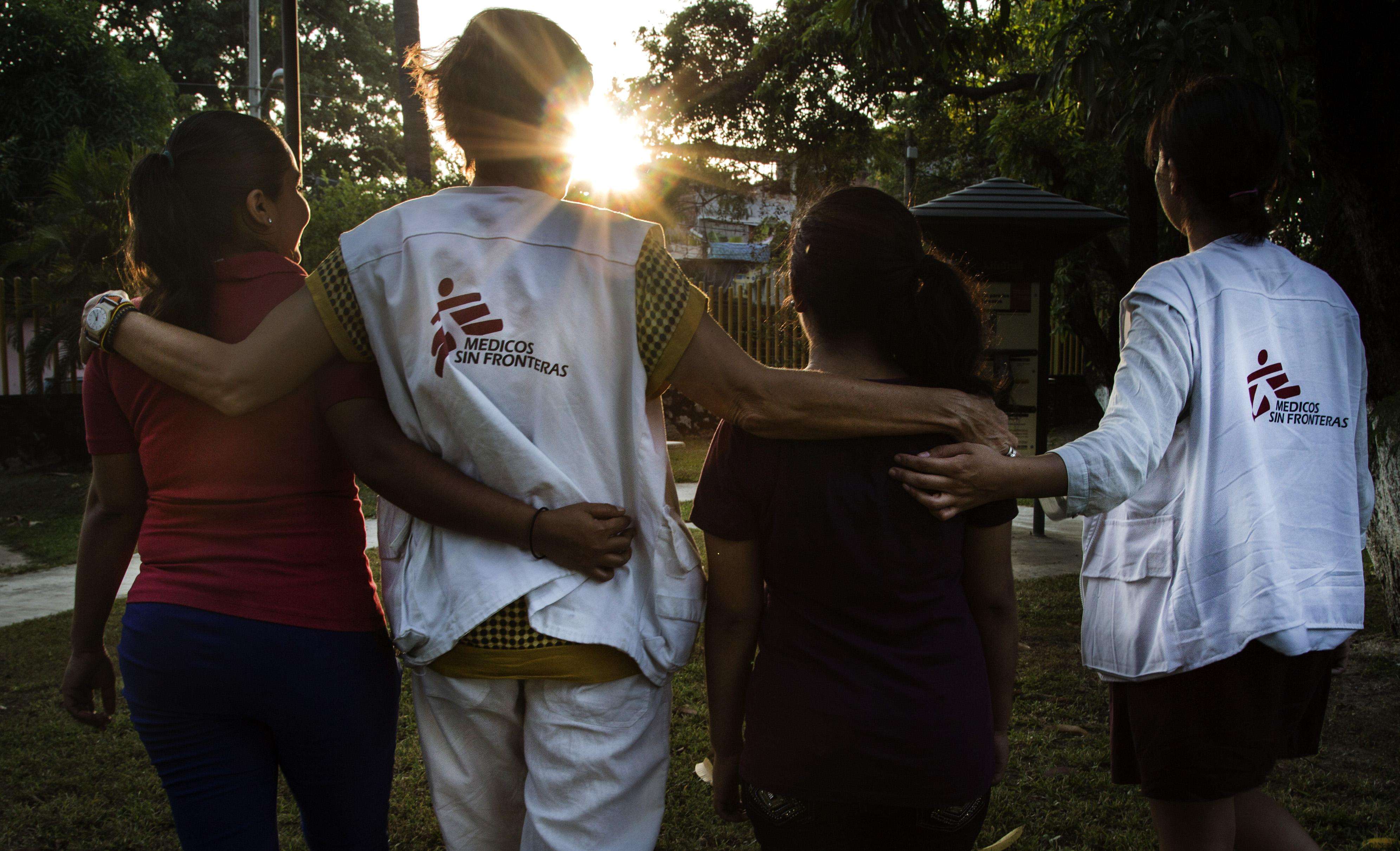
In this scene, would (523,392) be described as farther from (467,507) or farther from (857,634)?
(857,634)

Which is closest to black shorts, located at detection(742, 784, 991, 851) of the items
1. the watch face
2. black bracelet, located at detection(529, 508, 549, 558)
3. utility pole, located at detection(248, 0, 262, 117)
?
black bracelet, located at detection(529, 508, 549, 558)

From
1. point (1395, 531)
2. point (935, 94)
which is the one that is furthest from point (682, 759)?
point (935, 94)

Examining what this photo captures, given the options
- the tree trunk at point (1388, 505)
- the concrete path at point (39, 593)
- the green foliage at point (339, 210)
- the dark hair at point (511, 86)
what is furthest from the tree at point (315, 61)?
the dark hair at point (511, 86)

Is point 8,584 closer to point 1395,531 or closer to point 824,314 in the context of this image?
point 824,314

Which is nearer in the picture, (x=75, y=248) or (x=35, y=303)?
(x=75, y=248)

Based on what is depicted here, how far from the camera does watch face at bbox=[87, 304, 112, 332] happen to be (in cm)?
175

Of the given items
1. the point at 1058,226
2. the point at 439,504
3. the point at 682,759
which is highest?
the point at 1058,226

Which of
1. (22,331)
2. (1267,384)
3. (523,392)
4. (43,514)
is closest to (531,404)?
(523,392)

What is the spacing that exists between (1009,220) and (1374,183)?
8.46 feet

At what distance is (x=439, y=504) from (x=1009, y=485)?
0.97 meters

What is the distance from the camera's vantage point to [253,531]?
1.73 m

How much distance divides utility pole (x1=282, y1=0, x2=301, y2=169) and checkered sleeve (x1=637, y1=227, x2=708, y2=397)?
4.58m

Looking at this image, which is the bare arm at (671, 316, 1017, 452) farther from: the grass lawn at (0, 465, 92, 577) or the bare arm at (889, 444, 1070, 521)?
the grass lawn at (0, 465, 92, 577)

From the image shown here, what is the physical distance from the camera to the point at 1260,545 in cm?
175
